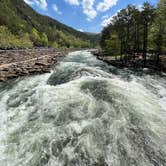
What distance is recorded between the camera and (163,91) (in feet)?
54.9

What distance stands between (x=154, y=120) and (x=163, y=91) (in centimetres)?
792

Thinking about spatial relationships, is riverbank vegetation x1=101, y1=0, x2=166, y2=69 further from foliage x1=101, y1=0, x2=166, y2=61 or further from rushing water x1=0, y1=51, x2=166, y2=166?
rushing water x1=0, y1=51, x2=166, y2=166

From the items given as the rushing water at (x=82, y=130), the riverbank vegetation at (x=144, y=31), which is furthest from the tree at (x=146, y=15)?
the rushing water at (x=82, y=130)

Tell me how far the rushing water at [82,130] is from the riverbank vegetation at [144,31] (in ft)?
68.4

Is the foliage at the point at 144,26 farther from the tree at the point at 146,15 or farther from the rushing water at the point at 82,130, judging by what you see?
the rushing water at the point at 82,130

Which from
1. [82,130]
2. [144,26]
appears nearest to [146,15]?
[144,26]

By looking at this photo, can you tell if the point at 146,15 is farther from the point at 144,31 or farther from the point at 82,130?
the point at 82,130

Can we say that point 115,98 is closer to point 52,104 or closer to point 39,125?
point 52,104

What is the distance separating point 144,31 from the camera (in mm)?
37781

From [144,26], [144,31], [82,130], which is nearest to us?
[82,130]

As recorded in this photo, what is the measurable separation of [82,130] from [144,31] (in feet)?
111

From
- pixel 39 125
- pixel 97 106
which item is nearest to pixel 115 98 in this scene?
pixel 97 106

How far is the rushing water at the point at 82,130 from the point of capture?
7051 millimetres

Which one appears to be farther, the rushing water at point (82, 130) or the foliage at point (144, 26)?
the foliage at point (144, 26)
